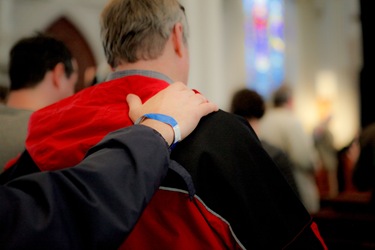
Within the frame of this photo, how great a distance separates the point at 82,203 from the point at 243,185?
1.51 ft

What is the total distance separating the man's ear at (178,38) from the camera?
4.37 feet

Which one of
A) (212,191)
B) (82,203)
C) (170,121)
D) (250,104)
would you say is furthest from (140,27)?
(250,104)

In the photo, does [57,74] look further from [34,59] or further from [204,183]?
[204,183]

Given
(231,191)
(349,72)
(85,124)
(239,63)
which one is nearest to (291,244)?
(231,191)

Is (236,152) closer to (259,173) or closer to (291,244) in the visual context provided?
(259,173)

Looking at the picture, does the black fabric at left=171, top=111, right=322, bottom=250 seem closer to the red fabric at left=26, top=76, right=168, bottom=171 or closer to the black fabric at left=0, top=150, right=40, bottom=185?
the red fabric at left=26, top=76, right=168, bottom=171

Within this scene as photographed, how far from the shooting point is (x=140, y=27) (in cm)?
129

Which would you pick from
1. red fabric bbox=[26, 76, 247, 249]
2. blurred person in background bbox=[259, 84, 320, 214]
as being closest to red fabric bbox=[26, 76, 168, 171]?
red fabric bbox=[26, 76, 247, 249]

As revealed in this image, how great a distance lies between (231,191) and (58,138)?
16.8 inches

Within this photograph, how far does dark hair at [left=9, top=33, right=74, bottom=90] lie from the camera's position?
2.35 metres

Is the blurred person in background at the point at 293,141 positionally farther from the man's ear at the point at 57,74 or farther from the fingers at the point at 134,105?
the fingers at the point at 134,105

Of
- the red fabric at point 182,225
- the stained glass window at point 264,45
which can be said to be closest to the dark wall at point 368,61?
the stained glass window at point 264,45

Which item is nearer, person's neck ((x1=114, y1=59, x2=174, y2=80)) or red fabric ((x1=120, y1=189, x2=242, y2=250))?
red fabric ((x1=120, y1=189, x2=242, y2=250))

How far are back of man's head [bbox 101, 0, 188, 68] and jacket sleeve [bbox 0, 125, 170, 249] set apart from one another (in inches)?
20.3
